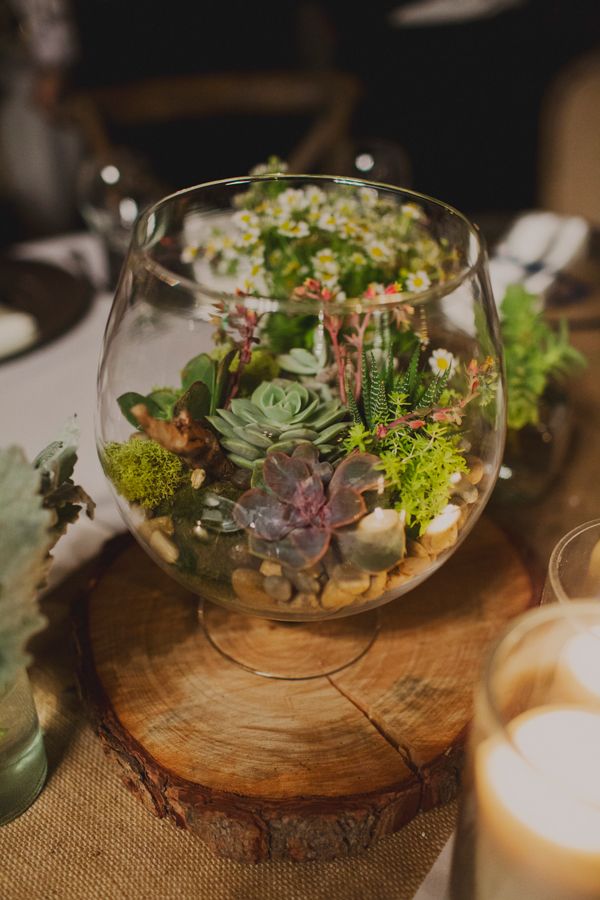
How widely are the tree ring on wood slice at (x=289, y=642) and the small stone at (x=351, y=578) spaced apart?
116mm

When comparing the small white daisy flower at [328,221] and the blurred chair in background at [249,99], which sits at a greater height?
the small white daisy flower at [328,221]

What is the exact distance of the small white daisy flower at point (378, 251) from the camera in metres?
0.75

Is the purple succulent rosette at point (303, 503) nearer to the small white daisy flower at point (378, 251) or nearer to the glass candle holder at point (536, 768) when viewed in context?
the glass candle holder at point (536, 768)

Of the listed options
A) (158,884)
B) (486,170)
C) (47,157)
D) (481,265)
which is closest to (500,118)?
(486,170)

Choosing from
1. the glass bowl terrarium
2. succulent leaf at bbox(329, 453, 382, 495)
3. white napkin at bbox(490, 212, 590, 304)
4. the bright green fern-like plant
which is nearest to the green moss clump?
the glass bowl terrarium

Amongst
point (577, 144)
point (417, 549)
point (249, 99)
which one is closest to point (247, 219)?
point (417, 549)

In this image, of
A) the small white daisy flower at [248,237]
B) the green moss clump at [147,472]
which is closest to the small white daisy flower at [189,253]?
the small white daisy flower at [248,237]

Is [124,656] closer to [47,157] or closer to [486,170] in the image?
[47,157]

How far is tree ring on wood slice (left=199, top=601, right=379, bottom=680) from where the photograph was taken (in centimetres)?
67

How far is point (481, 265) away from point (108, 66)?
347cm

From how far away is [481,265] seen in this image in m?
0.56

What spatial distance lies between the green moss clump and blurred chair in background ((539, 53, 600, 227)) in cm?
158

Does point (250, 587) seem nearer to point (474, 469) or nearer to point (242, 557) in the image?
point (242, 557)

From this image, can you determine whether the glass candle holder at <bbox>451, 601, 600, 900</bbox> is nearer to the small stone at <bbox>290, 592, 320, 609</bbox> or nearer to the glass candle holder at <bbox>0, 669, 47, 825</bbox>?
the small stone at <bbox>290, 592, 320, 609</bbox>
